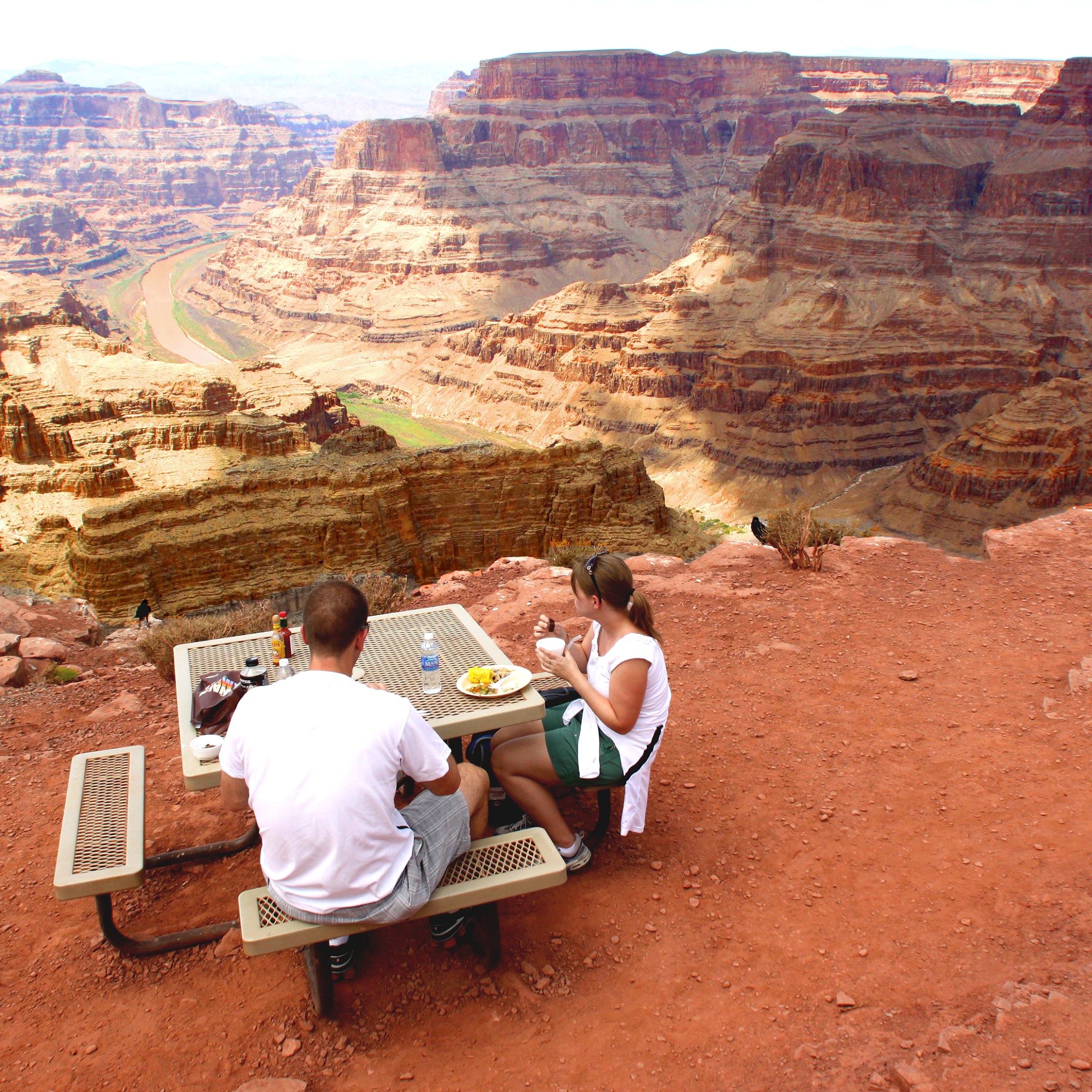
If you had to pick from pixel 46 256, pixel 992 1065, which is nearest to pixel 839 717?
pixel 992 1065

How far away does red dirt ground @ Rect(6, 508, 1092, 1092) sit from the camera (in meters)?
4.03

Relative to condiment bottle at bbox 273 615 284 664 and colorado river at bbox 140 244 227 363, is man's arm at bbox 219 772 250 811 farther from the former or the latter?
colorado river at bbox 140 244 227 363

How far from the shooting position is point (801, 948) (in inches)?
183

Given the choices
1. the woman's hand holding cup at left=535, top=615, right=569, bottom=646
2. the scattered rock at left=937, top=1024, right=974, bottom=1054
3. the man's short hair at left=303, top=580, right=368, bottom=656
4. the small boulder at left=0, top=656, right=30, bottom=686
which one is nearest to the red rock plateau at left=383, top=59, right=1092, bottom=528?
the woman's hand holding cup at left=535, top=615, right=569, bottom=646

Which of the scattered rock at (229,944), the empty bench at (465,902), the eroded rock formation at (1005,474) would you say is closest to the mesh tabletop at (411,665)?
the empty bench at (465,902)

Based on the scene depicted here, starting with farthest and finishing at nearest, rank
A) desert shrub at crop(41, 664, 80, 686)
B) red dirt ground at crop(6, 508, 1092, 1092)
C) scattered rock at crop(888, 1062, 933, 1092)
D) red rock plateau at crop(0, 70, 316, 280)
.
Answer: red rock plateau at crop(0, 70, 316, 280), desert shrub at crop(41, 664, 80, 686), red dirt ground at crop(6, 508, 1092, 1092), scattered rock at crop(888, 1062, 933, 1092)

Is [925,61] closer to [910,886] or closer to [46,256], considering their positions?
[46,256]

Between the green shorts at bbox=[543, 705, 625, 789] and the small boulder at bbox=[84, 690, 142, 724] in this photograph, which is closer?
the green shorts at bbox=[543, 705, 625, 789]

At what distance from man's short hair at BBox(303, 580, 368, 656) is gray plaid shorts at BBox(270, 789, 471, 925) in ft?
2.97

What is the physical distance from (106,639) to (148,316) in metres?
104

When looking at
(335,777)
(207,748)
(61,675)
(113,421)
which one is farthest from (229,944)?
(113,421)

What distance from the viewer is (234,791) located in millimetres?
4305

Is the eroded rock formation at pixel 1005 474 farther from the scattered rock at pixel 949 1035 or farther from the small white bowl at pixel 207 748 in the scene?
the small white bowl at pixel 207 748

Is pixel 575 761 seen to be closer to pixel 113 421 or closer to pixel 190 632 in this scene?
pixel 190 632
